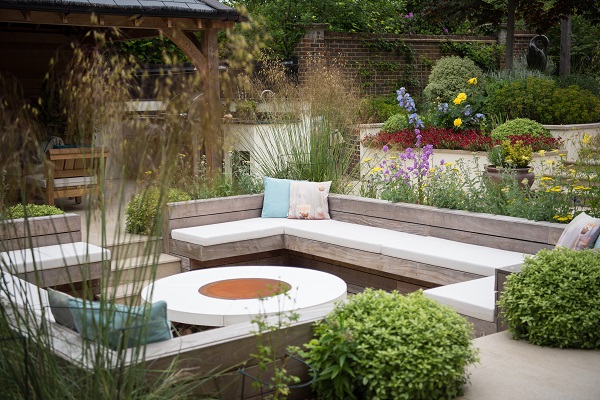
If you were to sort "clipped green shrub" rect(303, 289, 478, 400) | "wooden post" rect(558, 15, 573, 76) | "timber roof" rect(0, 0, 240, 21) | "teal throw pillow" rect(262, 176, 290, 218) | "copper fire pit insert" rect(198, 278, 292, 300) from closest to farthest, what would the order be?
"clipped green shrub" rect(303, 289, 478, 400), "copper fire pit insert" rect(198, 278, 292, 300), "teal throw pillow" rect(262, 176, 290, 218), "timber roof" rect(0, 0, 240, 21), "wooden post" rect(558, 15, 573, 76)

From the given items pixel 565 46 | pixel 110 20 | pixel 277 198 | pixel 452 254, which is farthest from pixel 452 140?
pixel 565 46

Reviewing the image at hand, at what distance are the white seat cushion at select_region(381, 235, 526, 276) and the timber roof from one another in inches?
155

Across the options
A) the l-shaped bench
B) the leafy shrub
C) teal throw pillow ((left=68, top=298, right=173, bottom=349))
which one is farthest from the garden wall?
teal throw pillow ((left=68, top=298, right=173, bottom=349))

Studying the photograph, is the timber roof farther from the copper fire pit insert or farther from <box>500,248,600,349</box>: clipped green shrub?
<box>500,248,600,349</box>: clipped green shrub

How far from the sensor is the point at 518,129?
10.0m

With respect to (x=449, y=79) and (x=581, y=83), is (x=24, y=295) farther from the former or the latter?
(x=581, y=83)

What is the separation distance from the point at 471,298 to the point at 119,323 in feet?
6.94

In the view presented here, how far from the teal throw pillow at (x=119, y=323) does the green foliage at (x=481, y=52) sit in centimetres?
1308

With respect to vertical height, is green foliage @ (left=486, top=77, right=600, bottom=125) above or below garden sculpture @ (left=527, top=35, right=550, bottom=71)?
below

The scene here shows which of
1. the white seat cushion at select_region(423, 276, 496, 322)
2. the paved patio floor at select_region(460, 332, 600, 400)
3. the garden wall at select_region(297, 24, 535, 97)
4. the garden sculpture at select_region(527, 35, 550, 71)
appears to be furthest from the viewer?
the garden sculpture at select_region(527, 35, 550, 71)

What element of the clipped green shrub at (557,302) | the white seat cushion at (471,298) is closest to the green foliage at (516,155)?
the white seat cushion at (471,298)

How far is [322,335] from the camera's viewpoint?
2742 millimetres

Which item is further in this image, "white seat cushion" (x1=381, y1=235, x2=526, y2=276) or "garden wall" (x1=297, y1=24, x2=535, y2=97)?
"garden wall" (x1=297, y1=24, x2=535, y2=97)

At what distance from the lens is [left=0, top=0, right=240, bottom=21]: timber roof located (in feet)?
24.0
